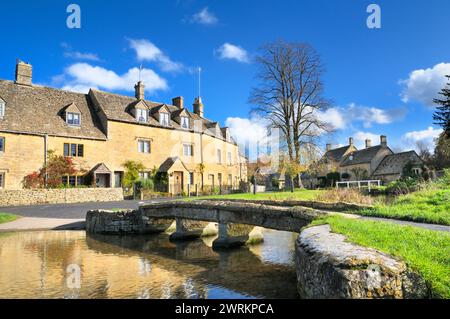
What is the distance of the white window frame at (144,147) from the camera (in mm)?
36281

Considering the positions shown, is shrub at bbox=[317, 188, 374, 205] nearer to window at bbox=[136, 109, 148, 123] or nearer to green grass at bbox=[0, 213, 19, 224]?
green grass at bbox=[0, 213, 19, 224]

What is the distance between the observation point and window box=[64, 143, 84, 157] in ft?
101

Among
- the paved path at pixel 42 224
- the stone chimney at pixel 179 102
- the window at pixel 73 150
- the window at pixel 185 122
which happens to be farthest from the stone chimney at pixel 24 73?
the paved path at pixel 42 224

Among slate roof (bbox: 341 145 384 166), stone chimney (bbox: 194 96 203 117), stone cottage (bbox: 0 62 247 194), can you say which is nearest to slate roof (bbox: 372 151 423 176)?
slate roof (bbox: 341 145 384 166)

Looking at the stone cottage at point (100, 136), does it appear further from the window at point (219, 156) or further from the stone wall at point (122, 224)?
the stone wall at point (122, 224)

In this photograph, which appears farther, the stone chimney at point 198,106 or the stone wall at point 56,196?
the stone chimney at point 198,106

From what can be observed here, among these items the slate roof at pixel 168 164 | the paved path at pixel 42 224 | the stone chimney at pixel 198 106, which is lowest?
the paved path at pixel 42 224

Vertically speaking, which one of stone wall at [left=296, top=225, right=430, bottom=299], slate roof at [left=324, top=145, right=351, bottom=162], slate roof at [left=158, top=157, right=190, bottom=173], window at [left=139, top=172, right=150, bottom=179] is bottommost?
stone wall at [left=296, top=225, right=430, bottom=299]

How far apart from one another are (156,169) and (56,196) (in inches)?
478

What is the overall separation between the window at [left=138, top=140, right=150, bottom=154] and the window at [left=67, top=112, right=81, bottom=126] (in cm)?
644

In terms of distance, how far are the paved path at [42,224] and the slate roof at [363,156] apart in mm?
50379

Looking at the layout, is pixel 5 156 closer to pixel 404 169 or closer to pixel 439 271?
pixel 439 271

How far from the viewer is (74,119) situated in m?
32.4
